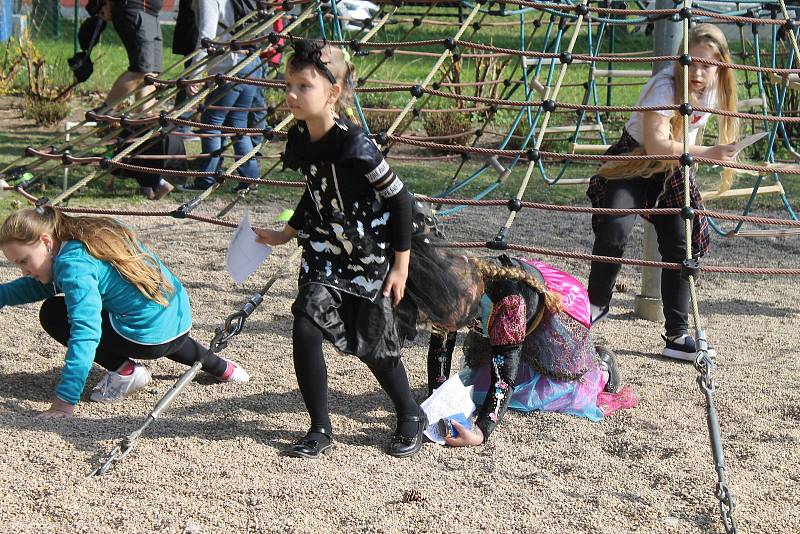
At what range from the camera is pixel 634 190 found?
12.9 feet

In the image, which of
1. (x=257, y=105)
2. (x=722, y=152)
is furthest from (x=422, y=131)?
Answer: (x=722, y=152)

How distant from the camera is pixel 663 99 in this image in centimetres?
381

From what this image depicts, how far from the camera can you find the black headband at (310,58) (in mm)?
2707

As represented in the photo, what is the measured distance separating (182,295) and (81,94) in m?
7.61

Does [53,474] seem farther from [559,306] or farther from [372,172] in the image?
[559,306]

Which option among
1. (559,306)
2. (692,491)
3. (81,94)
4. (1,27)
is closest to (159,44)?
(81,94)

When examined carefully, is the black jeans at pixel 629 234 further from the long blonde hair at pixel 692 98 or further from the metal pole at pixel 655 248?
the metal pole at pixel 655 248

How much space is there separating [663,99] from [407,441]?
173 centimetres

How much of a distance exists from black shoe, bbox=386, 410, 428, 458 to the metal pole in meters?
1.80

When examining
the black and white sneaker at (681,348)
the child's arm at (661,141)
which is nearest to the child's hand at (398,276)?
the child's arm at (661,141)

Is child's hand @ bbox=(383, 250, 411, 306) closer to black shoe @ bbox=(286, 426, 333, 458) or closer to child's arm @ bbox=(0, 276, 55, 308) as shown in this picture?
black shoe @ bbox=(286, 426, 333, 458)

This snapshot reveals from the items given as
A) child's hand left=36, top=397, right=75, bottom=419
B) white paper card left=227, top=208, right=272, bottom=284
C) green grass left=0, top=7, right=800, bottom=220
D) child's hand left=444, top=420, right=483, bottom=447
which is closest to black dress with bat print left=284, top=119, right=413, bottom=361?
white paper card left=227, top=208, right=272, bottom=284

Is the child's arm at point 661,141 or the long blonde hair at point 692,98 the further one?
the long blonde hair at point 692,98

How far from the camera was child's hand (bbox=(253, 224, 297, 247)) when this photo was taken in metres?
3.05
